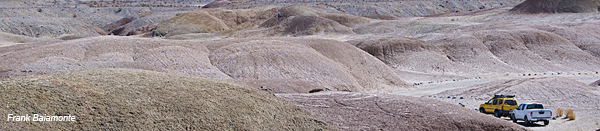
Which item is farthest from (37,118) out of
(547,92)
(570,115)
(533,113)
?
(547,92)

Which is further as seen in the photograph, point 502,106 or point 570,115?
point 502,106

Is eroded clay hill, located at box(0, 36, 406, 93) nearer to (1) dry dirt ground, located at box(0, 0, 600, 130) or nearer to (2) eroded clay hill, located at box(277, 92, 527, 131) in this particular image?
(1) dry dirt ground, located at box(0, 0, 600, 130)

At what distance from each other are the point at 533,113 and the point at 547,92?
27.5 ft

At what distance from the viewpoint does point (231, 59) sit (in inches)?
1267

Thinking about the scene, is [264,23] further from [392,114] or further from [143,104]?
[143,104]

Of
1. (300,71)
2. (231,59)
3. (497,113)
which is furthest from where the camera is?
(231,59)

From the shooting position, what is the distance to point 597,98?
23953mm

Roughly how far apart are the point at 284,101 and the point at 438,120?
12.5ft

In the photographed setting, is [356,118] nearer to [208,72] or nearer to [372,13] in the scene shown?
[208,72]

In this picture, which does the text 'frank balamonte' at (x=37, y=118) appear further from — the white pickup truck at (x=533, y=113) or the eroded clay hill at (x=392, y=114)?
the white pickup truck at (x=533, y=113)

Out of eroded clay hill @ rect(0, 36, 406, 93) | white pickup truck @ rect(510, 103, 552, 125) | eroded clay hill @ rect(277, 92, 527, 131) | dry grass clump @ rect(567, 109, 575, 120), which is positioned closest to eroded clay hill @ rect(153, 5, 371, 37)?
eroded clay hill @ rect(0, 36, 406, 93)

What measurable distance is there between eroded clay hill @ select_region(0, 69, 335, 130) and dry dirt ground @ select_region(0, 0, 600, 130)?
0.04 metres

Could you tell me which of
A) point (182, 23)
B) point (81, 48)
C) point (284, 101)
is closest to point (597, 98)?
point (284, 101)

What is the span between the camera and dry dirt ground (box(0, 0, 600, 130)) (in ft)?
36.2
